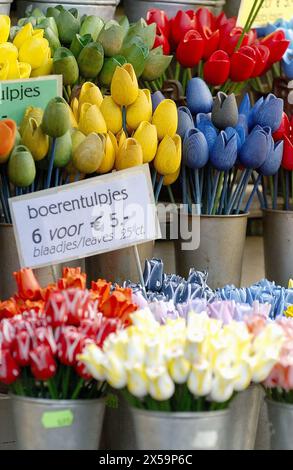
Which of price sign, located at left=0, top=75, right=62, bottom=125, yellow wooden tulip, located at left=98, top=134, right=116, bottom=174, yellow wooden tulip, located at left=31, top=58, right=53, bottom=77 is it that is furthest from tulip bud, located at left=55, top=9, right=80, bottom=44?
yellow wooden tulip, located at left=98, top=134, right=116, bottom=174

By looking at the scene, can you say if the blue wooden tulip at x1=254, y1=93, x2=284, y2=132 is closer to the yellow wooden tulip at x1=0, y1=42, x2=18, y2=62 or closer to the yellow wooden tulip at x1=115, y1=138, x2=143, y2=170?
the yellow wooden tulip at x1=115, y1=138, x2=143, y2=170

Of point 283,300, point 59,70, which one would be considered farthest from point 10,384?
point 59,70

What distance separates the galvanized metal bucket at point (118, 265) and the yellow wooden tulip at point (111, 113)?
0.74 feet

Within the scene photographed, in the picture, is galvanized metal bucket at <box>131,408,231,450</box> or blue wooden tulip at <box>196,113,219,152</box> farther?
blue wooden tulip at <box>196,113,219,152</box>

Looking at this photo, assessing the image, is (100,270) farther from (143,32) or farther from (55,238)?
(143,32)

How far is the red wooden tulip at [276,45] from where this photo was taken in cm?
204

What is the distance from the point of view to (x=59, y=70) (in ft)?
5.64

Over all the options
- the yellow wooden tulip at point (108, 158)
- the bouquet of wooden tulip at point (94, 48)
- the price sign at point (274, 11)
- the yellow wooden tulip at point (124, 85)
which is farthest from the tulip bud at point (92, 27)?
the price sign at point (274, 11)

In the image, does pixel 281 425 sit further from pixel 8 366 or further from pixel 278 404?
pixel 8 366

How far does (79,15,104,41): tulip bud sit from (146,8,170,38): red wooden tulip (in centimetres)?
20

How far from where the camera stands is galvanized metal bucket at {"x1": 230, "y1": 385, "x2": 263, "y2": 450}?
1.23 m

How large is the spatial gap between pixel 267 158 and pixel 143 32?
0.35 metres

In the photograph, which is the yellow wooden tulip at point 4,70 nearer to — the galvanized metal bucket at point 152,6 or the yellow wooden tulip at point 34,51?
the yellow wooden tulip at point 34,51

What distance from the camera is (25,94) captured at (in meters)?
1.61
